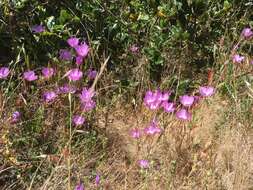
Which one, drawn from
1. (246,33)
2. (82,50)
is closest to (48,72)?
A: (82,50)

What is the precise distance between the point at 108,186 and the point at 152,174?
0.64 ft

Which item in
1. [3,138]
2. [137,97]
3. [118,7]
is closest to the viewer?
[3,138]

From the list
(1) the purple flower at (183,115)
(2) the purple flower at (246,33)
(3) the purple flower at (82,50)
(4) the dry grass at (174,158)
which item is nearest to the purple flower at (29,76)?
(3) the purple flower at (82,50)

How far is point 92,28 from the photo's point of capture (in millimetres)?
3498

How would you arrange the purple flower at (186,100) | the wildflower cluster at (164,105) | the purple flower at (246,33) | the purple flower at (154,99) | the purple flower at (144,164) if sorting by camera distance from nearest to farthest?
1. the purple flower at (144,164)
2. the wildflower cluster at (164,105)
3. the purple flower at (154,99)
4. the purple flower at (186,100)
5. the purple flower at (246,33)

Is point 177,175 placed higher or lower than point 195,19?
lower

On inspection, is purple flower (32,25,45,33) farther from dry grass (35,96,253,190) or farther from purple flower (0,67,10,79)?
dry grass (35,96,253,190)

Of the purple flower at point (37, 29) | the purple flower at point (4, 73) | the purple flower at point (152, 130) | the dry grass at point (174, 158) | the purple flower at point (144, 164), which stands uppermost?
the purple flower at point (37, 29)

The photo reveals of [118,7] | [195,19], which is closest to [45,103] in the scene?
[118,7]

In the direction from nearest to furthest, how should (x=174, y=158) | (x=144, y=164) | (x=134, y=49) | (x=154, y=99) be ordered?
1. (x=144, y=164)
2. (x=174, y=158)
3. (x=154, y=99)
4. (x=134, y=49)

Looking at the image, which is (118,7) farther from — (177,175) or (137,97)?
(177,175)

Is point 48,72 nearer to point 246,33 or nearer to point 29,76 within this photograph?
point 29,76

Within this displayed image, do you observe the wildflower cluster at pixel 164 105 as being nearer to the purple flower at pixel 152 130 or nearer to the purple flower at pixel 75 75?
the purple flower at pixel 152 130

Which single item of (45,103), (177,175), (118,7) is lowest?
(177,175)
